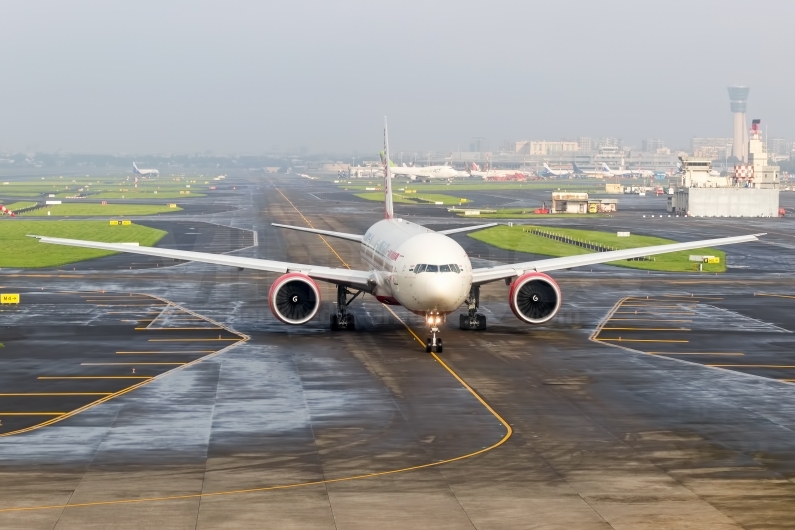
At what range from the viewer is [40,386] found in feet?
135

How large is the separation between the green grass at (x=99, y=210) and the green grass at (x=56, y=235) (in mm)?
21073

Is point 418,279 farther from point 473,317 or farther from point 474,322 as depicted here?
point 474,322

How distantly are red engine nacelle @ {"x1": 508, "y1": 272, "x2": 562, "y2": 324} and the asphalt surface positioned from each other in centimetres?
128

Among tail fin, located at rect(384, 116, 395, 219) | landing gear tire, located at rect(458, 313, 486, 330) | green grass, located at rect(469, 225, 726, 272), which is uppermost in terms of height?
tail fin, located at rect(384, 116, 395, 219)

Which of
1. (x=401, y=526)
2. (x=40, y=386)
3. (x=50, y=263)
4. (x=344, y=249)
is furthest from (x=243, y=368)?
(x=344, y=249)

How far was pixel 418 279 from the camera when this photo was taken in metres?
48.6

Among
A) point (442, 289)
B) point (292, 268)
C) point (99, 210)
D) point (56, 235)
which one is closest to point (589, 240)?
point (56, 235)

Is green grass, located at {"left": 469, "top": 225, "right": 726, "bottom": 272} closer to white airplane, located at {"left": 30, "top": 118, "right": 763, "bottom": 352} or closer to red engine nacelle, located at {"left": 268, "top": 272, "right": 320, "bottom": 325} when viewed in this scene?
white airplane, located at {"left": 30, "top": 118, "right": 763, "bottom": 352}

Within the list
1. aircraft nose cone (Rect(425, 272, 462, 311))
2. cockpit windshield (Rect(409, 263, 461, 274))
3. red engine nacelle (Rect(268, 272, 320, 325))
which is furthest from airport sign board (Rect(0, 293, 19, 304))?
aircraft nose cone (Rect(425, 272, 462, 311))

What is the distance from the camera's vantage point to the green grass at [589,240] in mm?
94000

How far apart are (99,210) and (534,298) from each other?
455ft

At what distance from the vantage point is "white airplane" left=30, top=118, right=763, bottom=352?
4878 cm

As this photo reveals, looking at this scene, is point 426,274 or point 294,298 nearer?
point 426,274

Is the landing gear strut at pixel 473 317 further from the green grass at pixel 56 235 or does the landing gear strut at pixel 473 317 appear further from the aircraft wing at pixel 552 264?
the green grass at pixel 56 235
